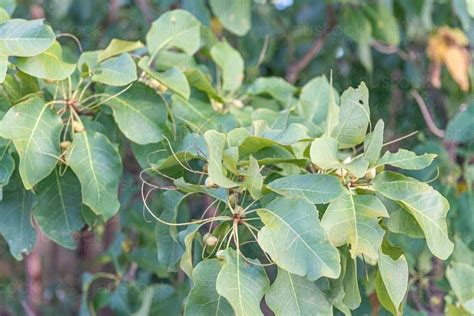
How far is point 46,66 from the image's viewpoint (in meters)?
1.04

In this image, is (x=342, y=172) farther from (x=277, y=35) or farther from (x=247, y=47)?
(x=277, y=35)

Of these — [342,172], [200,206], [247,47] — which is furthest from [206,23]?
[342,172]

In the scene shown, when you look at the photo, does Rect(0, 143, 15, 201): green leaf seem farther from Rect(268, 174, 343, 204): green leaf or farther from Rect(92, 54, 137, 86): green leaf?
Rect(268, 174, 343, 204): green leaf

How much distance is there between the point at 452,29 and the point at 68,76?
1.65m

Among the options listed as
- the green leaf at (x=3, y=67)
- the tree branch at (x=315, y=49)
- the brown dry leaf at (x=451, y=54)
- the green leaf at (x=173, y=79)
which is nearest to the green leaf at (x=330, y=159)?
the green leaf at (x=173, y=79)

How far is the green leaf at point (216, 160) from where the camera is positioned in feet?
2.85

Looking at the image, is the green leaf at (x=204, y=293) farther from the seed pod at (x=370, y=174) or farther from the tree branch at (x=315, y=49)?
the tree branch at (x=315, y=49)

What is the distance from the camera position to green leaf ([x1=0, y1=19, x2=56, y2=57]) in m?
0.98

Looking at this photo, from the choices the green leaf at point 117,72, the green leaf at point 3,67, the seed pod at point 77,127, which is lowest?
the seed pod at point 77,127

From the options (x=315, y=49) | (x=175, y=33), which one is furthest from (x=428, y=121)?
(x=175, y=33)

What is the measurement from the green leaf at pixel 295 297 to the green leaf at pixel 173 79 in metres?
0.35

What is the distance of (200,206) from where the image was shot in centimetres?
226

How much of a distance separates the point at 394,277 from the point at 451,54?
1550 mm

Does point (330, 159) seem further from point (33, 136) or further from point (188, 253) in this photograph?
point (33, 136)
